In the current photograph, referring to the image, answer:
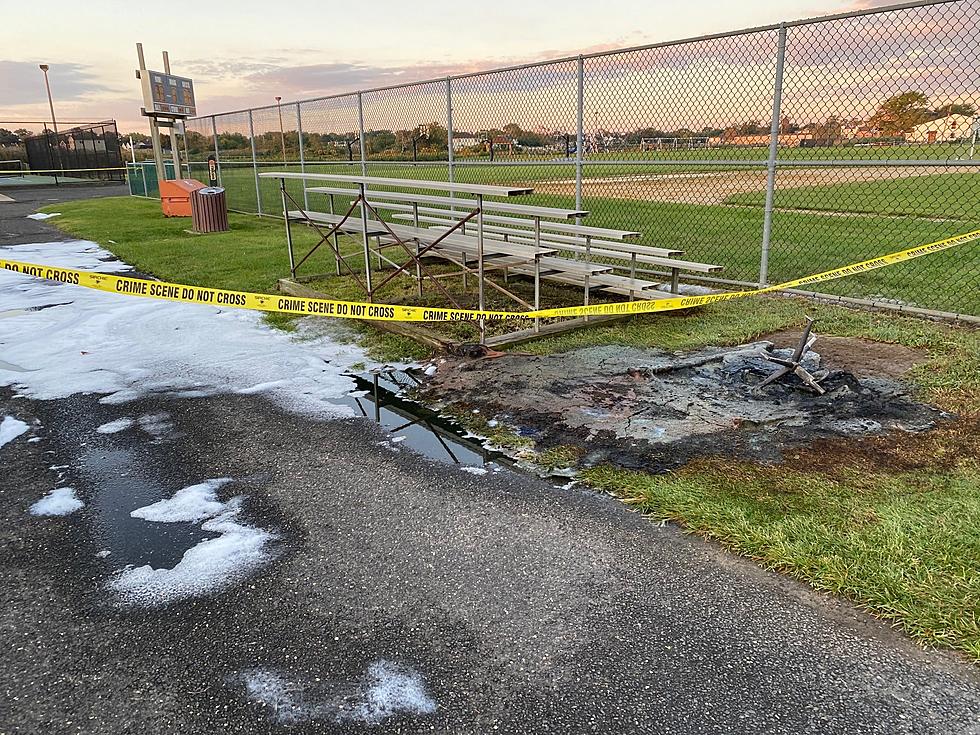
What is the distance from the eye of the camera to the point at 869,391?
485 cm

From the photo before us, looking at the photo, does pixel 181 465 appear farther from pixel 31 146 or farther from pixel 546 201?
pixel 31 146

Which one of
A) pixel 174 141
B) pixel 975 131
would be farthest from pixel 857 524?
pixel 174 141

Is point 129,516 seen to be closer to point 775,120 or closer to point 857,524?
point 857,524

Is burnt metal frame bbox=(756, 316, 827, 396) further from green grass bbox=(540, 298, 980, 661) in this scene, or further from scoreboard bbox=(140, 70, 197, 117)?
scoreboard bbox=(140, 70, 197, 117)

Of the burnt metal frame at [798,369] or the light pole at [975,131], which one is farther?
the light pole at [975,131]

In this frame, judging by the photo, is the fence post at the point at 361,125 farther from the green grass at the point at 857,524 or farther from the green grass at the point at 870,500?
the green grass at the point at 857,524

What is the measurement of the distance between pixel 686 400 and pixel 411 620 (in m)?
2.77

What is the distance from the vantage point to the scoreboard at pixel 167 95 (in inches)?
814

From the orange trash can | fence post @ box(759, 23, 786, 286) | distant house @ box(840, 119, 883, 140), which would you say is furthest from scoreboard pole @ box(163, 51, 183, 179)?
distant house @ box(840, 119, 883, 140)

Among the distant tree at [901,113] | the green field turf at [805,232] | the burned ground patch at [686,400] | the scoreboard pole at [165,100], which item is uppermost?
the scoreboard pole at [165,100]

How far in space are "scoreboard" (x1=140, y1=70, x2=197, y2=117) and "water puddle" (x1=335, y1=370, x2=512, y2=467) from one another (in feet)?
63.2

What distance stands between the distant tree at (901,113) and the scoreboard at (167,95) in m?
20.5

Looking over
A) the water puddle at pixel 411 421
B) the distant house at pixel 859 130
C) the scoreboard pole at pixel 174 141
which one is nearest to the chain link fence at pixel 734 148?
the distant house at pixel 859 130

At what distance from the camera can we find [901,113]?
20.7ft
